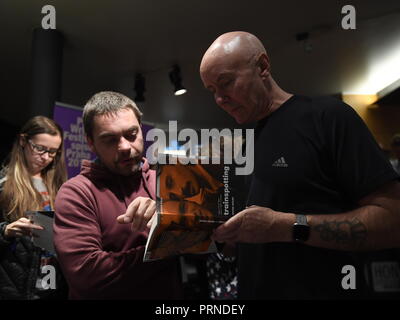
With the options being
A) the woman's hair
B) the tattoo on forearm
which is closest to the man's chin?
the tattoo on forearm

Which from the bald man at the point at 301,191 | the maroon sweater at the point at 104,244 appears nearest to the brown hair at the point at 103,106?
the maroon sweater at the point at 104,244

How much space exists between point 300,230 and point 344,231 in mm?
128

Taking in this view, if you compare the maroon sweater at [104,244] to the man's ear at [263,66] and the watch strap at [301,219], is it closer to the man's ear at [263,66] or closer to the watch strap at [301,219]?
the watch strap at [301,219]

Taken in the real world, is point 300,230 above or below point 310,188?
below

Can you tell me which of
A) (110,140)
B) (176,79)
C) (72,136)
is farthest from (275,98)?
(176,79)

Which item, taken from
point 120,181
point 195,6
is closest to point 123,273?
point 120,181

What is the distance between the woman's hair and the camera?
1.63 metres

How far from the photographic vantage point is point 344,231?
0.97 meters

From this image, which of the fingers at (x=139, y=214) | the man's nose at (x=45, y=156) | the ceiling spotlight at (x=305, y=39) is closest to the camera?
the fingers at (x=139, y=214)

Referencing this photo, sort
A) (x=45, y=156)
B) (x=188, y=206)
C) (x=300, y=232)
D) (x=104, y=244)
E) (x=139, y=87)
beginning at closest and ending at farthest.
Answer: (x=188, y=206), (x=300, y=232), (x=104, y=244), (x=45, y=156), (x=139, y=87)

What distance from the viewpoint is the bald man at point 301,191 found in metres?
0.96

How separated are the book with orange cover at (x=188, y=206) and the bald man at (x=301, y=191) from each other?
5 cm

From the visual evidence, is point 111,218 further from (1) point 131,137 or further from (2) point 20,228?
(2) point 20,228
